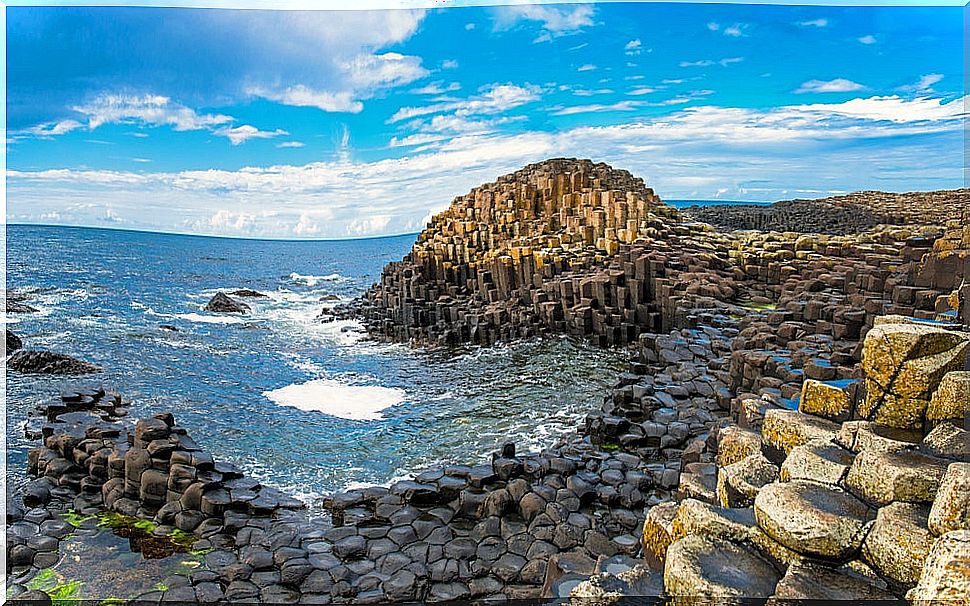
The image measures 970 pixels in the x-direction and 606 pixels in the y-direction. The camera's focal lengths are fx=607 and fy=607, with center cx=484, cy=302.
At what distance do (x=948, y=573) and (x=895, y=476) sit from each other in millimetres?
539

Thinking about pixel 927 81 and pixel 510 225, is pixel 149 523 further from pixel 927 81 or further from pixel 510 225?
pixel 510 225

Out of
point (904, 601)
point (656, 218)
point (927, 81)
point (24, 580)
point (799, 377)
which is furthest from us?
point (656, 218)

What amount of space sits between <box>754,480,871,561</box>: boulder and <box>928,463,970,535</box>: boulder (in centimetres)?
17

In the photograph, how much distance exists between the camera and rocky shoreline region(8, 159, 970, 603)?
147 centimetres

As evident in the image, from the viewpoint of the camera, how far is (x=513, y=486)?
3.79 meters

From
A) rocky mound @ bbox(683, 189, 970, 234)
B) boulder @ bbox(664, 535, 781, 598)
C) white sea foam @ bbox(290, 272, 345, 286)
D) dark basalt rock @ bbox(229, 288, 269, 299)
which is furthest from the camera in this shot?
white sea foam @ bbox(290, 272, 345, 286)

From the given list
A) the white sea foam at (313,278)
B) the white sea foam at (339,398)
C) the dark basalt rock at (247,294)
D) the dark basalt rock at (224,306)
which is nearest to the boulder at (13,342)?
the white sea foam at (339,398)

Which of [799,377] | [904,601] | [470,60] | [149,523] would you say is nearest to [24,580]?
[149,523]

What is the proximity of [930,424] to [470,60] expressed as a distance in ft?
19.7

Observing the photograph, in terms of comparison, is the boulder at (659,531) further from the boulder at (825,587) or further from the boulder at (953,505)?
the boulder at (953,505)

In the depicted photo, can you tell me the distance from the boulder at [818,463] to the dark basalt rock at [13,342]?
35.7 ft

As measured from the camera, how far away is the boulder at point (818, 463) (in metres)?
1.68

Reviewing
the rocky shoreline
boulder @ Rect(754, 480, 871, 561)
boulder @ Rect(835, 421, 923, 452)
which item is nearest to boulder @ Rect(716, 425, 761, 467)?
the rocky shoreline

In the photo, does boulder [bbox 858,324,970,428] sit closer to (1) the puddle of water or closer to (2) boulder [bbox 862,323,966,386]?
(2) boulder [bbox 862,323,966,386]
